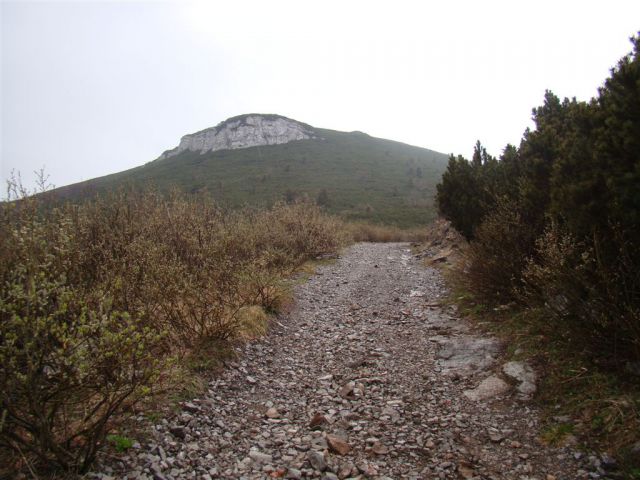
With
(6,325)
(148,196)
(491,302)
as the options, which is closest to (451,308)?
(491,302)

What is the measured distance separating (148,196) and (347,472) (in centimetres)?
880

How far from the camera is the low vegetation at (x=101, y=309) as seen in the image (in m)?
2.48

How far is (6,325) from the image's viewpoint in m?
2.47

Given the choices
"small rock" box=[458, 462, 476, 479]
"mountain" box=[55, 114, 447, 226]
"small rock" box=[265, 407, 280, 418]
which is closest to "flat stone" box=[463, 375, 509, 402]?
"small rock" box=[458, 462, 476, 479]

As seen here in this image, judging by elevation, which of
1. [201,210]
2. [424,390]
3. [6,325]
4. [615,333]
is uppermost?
[201,210]

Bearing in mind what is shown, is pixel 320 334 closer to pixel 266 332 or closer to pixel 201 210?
pixel 266 332

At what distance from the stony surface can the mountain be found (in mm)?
30602

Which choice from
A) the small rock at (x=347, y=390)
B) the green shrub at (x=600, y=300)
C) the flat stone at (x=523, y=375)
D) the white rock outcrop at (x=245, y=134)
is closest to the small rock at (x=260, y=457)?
the small rock at (x=347, y=390)

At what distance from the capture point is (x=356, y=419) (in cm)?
389

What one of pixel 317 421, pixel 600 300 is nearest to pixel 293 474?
pixel 317 421

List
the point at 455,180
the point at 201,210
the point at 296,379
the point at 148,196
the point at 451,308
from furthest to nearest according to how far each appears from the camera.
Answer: the point at 455,180
the point at 201,210
the point at 148,196
the point at 451,308
the point at 296,379

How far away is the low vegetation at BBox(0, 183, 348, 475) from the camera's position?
2.48 metres

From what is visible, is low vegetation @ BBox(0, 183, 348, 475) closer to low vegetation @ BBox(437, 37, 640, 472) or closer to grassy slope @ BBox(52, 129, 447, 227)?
low vegetation @ BBox(437, 37, 640, 472)

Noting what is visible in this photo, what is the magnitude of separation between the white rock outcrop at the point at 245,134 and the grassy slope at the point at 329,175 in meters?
3.84
